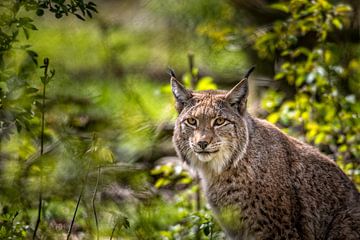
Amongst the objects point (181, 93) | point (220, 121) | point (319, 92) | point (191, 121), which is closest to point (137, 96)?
point (181, 93)

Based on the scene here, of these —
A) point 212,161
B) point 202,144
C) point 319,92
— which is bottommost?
point 319,92

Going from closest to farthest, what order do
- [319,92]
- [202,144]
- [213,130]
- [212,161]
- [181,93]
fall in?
[202,144] < [213,130] < [212,161] < [181,93] < [319,92]

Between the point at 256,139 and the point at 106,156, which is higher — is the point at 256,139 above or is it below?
below

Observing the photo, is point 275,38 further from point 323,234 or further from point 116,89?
point 323,234

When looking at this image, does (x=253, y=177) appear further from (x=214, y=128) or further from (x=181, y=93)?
(x=181, y=93)

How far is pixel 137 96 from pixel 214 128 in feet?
3.47

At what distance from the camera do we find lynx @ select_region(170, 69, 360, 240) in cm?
538

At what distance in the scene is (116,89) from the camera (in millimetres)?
7961

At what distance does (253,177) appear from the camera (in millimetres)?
5477

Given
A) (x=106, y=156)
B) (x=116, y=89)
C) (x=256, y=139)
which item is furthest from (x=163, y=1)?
(x=106, y=156)

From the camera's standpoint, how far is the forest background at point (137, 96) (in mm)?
3912

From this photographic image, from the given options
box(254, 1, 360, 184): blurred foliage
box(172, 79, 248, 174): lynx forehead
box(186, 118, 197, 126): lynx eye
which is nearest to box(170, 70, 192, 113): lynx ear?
box(172, 79, 248, 174): lynx forehead

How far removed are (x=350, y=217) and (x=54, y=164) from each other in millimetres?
2654

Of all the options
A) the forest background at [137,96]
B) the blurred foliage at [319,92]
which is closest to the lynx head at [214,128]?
the forest background at [137,96]
